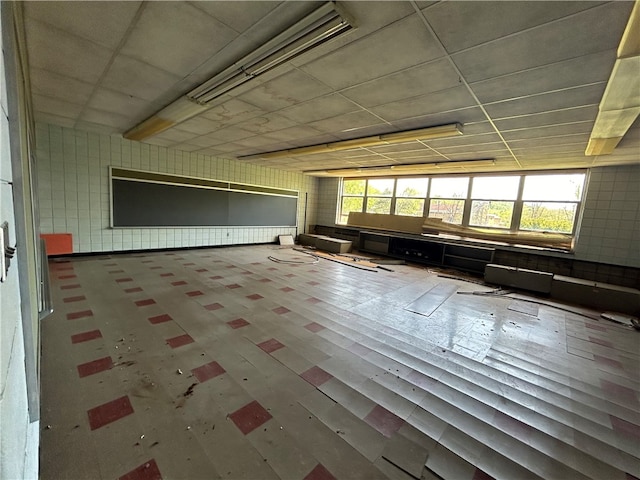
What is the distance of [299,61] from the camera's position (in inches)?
92.0

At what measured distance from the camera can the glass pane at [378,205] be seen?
8.80m

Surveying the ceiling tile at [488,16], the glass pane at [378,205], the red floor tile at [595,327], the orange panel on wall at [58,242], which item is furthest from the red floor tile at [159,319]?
the glass pane at [378,205]

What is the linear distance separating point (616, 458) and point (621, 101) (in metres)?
3.01

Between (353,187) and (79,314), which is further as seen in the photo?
(353,187)

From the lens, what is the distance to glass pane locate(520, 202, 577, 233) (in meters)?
5.83

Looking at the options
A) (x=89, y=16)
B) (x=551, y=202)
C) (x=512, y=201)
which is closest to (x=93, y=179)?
(x=89, y=16)

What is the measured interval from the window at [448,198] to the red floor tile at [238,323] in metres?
6.44

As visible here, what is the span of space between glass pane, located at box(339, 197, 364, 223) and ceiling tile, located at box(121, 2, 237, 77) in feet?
24.3

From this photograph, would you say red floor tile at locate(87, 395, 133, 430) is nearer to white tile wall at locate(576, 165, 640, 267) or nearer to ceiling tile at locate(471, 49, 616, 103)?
ceiling tile at locate(471, 49, 616, 103)

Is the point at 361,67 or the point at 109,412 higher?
the point at 361,67

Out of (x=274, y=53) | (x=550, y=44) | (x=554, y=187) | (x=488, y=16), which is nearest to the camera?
(x=488, y=16)

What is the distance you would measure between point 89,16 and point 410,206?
781 centimetres

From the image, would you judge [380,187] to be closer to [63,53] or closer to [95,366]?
[63,53]

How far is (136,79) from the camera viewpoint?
2.87m
